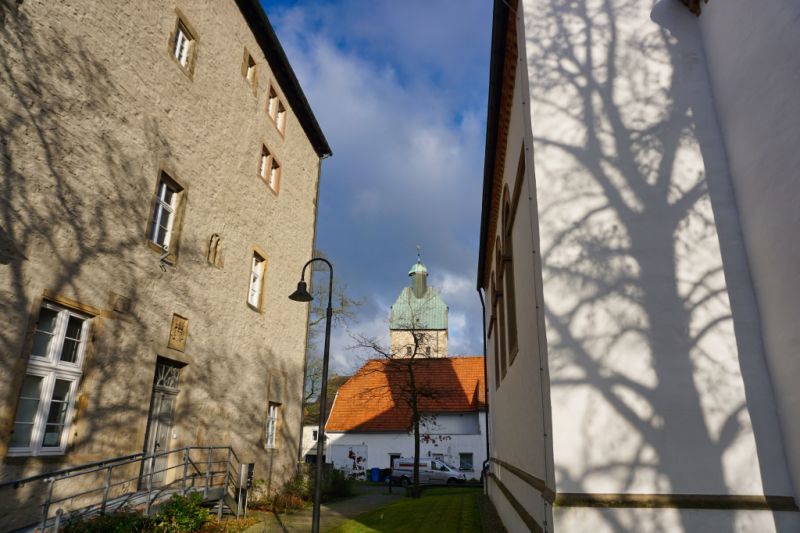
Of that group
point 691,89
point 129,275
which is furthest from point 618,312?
point 129,275

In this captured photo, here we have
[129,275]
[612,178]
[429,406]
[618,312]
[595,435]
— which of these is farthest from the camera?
[429,406]

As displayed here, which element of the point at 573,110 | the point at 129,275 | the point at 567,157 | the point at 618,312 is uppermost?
the point at 573,110

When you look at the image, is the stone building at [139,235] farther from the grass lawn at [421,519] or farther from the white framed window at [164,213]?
the grass lawn at [421,519]

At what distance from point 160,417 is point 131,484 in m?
1.52

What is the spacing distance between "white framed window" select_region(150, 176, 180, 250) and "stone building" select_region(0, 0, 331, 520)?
41 millimetres

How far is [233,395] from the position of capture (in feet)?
44.4

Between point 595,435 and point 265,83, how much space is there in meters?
15.2

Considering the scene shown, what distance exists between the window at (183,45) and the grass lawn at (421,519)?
11366mm

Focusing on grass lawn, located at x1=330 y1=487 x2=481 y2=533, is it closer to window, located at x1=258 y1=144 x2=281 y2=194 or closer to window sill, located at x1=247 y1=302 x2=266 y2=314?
window sill, located at x1=247 y1=302 x2=266 y2=314

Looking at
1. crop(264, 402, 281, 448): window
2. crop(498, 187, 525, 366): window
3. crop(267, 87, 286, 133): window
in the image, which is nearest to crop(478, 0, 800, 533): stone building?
crop(498, 187, 525, 366): window

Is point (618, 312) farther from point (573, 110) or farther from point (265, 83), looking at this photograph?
point (265, 83)

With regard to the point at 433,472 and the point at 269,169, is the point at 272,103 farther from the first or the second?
the point at 433,472

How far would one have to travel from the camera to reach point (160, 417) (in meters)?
10.8

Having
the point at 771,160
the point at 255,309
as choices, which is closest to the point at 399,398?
the point at 255,309
